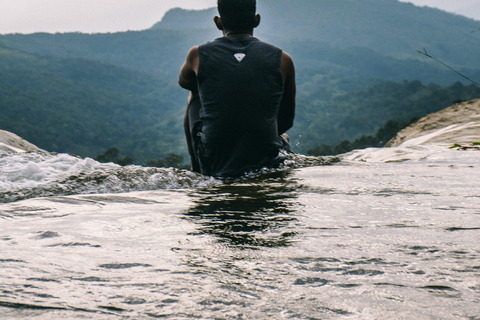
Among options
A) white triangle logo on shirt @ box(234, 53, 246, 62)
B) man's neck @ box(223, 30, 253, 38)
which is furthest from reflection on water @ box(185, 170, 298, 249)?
man's neck @ box(223, 30, 253, 38)

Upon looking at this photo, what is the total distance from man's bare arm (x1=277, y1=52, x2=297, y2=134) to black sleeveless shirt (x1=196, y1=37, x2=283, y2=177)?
73 mm

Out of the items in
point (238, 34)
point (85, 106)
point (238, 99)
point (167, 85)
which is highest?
point (167, 85)

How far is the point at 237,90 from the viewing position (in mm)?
3250

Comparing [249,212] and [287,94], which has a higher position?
[287,94]

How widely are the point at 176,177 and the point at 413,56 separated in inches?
6915

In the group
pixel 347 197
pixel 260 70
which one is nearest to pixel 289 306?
pixel 347 197

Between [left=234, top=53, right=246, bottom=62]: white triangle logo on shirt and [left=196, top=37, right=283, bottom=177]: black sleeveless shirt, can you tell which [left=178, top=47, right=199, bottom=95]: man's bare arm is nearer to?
[left=196, top=37, right=283, bottom=177]: black sleeveless shirt

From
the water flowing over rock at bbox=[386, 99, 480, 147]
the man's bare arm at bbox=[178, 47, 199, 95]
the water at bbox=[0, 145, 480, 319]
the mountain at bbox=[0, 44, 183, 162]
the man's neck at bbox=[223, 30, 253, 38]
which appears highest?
the mountain at bbox=[0, 44, 183, 162]

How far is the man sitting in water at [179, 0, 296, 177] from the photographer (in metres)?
3.27

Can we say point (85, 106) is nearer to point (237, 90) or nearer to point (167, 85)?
point (167, 85)

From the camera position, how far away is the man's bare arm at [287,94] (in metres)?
3.40

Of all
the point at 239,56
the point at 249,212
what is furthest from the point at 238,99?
the point at 249,212

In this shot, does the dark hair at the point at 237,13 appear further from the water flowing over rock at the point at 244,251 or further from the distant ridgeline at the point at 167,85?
the distant ridgeline at the point at 167,85

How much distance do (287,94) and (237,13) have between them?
0.70 meters
